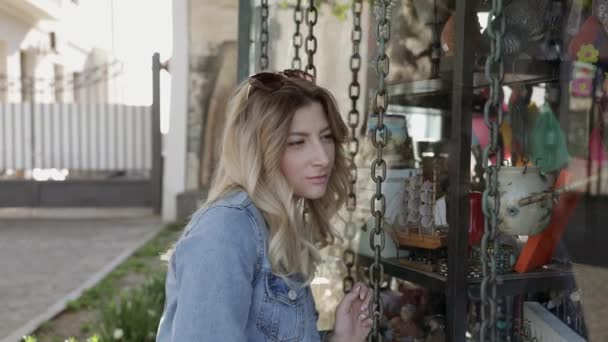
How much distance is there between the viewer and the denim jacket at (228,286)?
1.21 m

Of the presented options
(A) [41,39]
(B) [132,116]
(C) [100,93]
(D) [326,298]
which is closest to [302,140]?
(D) [326,298]

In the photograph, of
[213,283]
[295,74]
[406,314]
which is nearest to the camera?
[213,283]

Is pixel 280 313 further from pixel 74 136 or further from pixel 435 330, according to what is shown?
pixel 74 136

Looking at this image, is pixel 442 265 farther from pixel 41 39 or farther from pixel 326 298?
pixel 41 39

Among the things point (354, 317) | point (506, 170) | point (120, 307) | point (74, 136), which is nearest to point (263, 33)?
point (506, 170)

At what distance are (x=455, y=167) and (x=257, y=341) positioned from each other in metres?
0.74

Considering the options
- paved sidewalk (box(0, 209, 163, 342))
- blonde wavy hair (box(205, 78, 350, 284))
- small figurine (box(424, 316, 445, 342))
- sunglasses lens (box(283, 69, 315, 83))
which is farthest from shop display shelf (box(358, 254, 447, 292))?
paved sidewalk (box(0, 209, 163, 342))

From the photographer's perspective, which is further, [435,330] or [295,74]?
[435,330]

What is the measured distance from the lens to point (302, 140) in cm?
149

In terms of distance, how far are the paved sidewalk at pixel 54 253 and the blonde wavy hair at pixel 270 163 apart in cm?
269

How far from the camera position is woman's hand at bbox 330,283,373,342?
168 cm

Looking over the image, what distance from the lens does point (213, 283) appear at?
3.98ft

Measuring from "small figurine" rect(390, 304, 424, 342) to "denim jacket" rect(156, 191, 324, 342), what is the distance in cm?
91

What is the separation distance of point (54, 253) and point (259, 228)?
5.21 m
